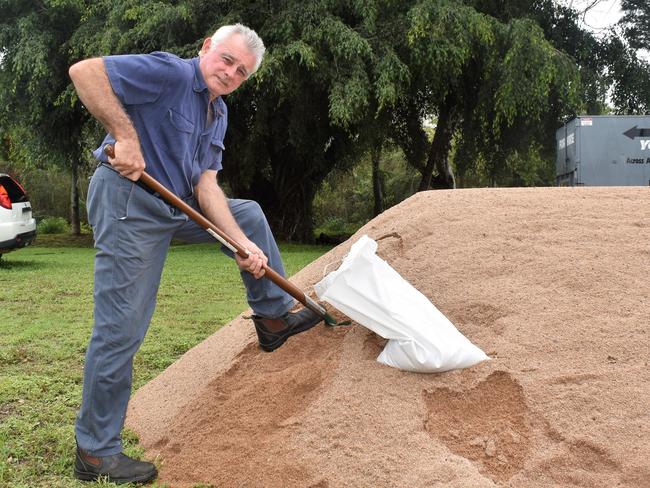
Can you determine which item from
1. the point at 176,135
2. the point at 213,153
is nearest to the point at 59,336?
the point at 213,153

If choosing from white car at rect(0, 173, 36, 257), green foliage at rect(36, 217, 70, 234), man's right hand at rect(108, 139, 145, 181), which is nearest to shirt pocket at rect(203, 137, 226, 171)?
man's right hand at rect(108, 139, 145, 181)

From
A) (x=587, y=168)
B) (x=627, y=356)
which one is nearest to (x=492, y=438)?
(x=627, y=356)

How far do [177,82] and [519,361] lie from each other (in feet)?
5.71

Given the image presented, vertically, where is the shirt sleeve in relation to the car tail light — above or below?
above

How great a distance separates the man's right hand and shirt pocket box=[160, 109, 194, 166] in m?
0.16

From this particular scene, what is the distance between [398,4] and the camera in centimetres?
1221

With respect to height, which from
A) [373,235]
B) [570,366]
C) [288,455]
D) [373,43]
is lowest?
[288,455]

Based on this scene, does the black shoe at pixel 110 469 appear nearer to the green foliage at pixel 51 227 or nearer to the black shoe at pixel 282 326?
the black shoe at pixel 282 326

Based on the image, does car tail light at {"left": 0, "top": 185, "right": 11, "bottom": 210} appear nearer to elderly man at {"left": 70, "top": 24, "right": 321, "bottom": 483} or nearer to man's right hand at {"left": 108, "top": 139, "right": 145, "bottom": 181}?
elderly man at {"left": 70, "top": 24, "right": 321, "bottom": 483}

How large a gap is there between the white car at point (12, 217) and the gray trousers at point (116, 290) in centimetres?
809

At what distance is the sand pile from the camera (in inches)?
103

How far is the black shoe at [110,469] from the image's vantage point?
9.29 feet

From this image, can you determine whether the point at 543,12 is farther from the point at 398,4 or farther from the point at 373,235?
the point at 373,235

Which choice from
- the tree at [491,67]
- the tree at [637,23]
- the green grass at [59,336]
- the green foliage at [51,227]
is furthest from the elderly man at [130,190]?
the green foliage at [51,227]
